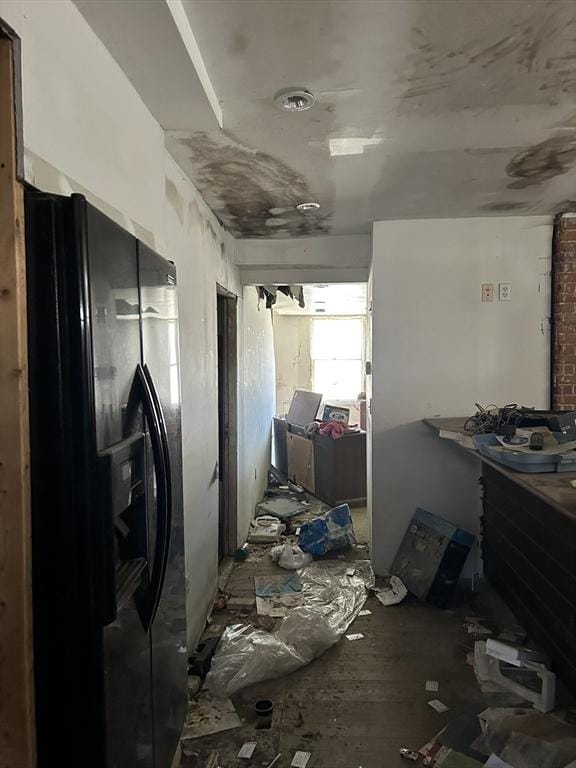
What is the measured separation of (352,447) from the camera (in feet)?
17.9

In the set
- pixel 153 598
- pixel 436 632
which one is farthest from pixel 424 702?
pixel 153 598

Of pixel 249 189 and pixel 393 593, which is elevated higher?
pixel 249 189

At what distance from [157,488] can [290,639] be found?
Answer: 1.78 m

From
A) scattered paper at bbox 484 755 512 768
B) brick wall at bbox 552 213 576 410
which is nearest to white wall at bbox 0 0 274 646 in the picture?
scattered paper at bbox 484 755 512 768

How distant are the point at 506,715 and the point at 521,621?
27.0 inches

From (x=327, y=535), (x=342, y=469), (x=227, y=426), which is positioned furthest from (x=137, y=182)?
(x=342, y=469)

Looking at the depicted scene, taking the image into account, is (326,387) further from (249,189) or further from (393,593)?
(249,189)

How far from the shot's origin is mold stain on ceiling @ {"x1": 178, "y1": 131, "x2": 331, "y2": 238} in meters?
2.26

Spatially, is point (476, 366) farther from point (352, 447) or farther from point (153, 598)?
point (153, 598)

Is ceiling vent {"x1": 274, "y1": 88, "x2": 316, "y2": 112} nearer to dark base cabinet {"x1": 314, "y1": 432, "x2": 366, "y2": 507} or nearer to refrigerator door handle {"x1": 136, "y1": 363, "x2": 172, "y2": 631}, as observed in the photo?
refrigerator door handle {"x1": 136, "y1": 363, "x2": 172, "y2": 631}

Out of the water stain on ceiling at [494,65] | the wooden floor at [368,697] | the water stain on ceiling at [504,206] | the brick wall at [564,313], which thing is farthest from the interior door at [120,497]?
the brick wall at [564,313]

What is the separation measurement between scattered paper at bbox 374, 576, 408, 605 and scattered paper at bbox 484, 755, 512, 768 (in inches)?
54.8

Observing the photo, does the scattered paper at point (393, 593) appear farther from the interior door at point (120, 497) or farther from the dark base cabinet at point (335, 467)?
the interior door at point (120, 497)

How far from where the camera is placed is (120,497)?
1109 mm
